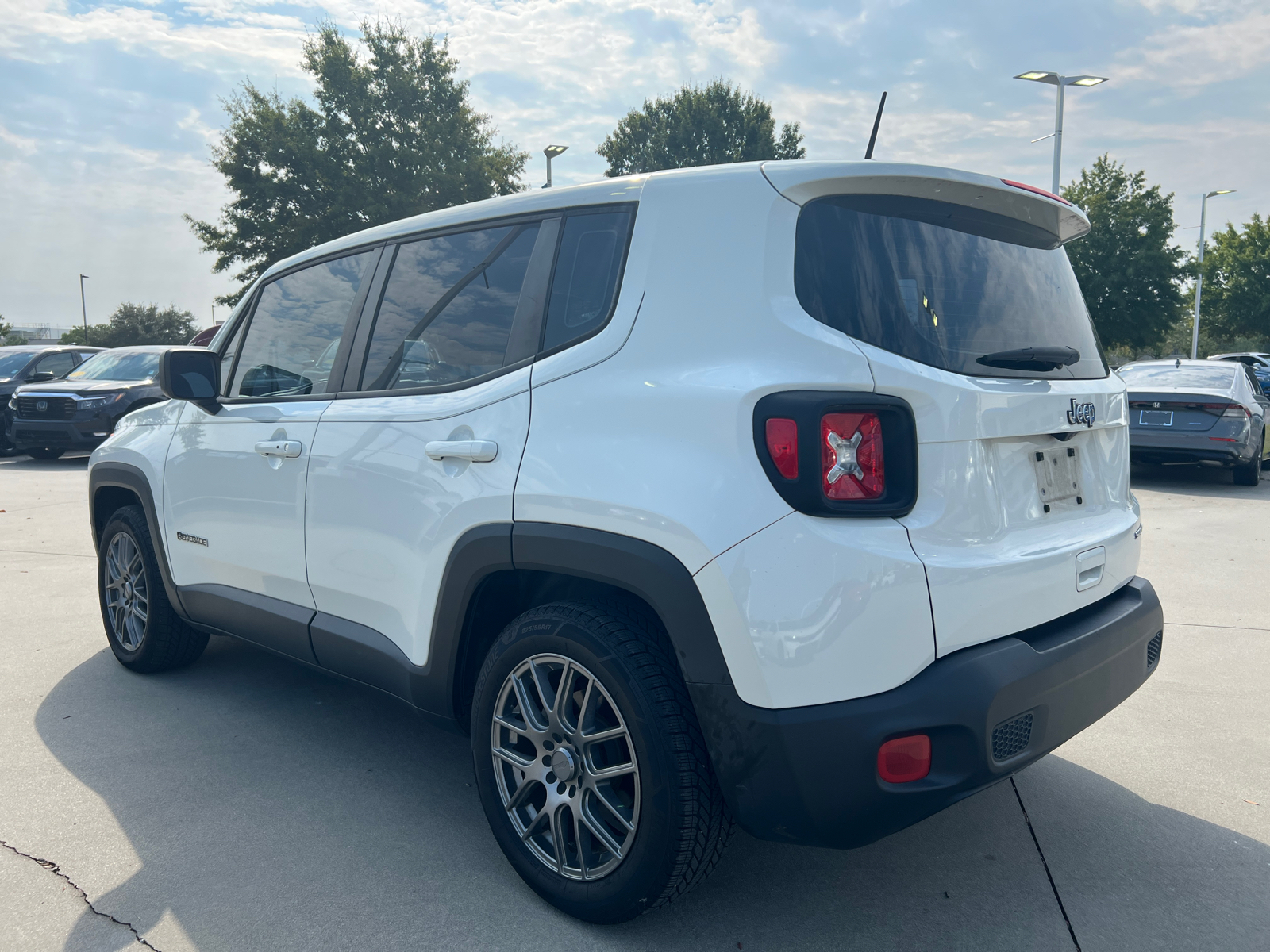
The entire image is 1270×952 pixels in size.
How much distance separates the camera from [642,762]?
7.04 ft

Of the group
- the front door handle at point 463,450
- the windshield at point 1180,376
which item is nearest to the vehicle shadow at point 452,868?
the front door handle at point 463,450

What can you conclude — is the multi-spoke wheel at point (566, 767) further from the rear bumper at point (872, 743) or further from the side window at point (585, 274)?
the side window at point (585, 274)

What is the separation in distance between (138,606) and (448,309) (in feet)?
8.08

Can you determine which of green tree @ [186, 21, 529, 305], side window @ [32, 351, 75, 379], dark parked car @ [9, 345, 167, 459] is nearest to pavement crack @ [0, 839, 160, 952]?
dark parked car @ [9, 345, 167, 459]

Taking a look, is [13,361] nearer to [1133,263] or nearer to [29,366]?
[29,366]

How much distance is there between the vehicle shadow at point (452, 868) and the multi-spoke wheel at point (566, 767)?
0.19m

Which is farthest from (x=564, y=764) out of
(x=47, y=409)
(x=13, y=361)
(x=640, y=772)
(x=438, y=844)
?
(x=13, y=361)

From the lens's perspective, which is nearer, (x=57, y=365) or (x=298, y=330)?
(x=298, y=330)

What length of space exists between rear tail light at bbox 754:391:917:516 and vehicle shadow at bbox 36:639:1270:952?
3.74 feet

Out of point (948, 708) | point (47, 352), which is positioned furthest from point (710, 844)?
point (47, 352)

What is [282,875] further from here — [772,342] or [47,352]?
[47,352]

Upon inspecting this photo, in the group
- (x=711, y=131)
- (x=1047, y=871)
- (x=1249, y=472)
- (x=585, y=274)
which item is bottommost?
(x=1249, y=472)

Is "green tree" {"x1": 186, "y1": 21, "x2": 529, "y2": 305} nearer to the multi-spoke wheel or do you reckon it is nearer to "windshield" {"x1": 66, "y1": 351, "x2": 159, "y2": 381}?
"windshield" {"x1": 66, "y1": 351, "x2": 159, "y2": 381}

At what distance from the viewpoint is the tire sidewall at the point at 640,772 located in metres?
2.13
